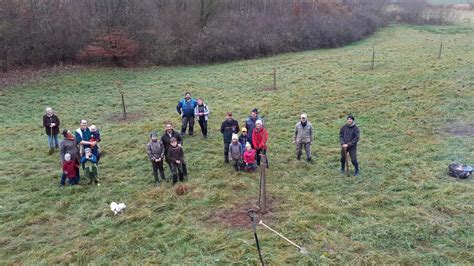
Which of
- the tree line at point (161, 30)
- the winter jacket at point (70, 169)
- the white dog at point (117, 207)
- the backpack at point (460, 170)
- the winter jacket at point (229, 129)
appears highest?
the tree line at point (161, 30)

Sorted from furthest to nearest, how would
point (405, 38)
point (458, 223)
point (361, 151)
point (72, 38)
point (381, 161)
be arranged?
1. point (405, 38)
2. point (72, 38)
3. point (361, 151)
4. point (381, 161)
5. point (458, 223)

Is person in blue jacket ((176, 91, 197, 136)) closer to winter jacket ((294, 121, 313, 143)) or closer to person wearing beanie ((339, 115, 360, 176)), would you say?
winter jacket ((294, 121, 313, 143))

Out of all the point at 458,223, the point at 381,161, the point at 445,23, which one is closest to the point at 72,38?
the point at 381,161

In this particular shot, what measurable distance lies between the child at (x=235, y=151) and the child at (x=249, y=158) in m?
0.19

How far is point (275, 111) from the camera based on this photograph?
675 inches

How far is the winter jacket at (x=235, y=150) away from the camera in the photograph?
1101 cm

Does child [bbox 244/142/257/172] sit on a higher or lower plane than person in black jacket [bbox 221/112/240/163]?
lower

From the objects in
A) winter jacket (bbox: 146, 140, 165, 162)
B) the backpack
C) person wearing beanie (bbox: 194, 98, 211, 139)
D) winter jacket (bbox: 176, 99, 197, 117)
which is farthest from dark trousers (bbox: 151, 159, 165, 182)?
the backpack

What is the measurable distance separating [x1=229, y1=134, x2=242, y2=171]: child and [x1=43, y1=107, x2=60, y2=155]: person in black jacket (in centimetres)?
607

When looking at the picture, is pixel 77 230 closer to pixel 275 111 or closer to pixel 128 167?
pixel 128 167

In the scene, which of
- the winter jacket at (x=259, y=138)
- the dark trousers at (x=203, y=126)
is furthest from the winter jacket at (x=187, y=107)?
the winter jacket at (x=259, y=138)

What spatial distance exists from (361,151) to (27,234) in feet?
29.8

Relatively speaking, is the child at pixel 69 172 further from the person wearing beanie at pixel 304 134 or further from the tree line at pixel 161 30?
the tree line at pixel 161 30

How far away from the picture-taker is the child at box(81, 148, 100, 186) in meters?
10.5
